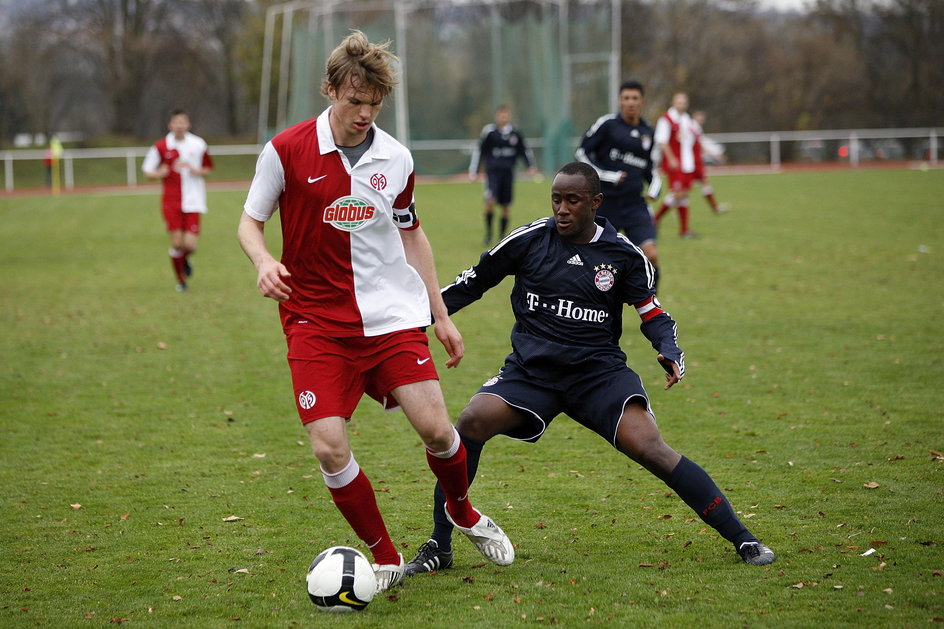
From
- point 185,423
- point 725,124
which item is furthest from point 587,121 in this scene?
point 185,423

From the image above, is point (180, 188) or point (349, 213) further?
point (180, 188)

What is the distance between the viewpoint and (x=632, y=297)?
175 inches

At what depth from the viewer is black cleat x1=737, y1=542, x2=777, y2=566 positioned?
4.16 meters

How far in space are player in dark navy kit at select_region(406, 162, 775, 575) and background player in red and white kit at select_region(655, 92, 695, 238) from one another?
11256 mm

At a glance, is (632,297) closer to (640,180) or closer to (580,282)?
(580,282)

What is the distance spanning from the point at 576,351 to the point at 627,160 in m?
6.13

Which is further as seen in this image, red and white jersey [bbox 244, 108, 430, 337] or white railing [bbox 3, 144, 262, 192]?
white railing [bbox 3, 144, 262, 192]

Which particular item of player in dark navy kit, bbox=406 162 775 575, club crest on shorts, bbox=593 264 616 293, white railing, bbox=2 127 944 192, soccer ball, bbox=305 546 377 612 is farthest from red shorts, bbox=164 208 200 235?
white railing, bbox=2 127 944 192

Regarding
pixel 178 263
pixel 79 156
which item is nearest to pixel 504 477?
pixel 178 263

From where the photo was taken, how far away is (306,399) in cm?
379

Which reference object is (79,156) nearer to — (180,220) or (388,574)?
(180,220)

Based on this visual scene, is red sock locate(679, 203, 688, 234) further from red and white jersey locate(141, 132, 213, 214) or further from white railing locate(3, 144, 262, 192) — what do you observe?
white railing locate(3, 144, 262, 192)

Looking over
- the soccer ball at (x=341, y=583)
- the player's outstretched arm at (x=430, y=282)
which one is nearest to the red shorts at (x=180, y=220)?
the player's outstretched arm at (x=430, y=282)

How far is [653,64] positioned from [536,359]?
4762cm
